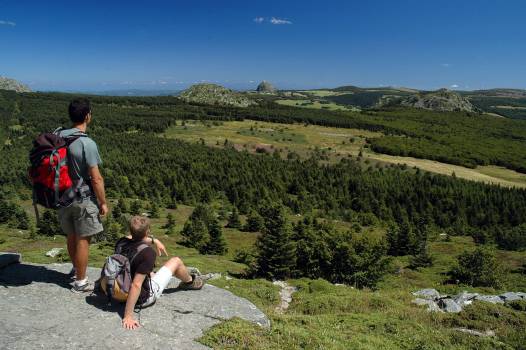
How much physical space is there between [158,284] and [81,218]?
2523 mm

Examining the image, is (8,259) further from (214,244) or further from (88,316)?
(214,244)

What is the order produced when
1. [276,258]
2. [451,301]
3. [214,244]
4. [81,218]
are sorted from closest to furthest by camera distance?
[81,218] → [451,301] → [276,258] → [214,244]

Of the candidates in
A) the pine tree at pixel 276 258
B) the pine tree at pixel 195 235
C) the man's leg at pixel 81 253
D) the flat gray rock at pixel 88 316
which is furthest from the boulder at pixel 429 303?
the pine tree at pixel 195 235

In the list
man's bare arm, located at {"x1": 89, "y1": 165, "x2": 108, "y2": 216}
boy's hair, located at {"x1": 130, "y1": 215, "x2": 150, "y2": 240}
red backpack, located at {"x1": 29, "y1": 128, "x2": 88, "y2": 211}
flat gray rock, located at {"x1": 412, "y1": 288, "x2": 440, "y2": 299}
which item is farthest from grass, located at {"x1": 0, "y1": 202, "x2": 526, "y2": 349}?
red backpack, located at {"x1": 29, "y1": 128, "x2": 88, "y2": 211}

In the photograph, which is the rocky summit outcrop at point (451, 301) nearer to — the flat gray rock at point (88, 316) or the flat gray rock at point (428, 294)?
the flat gray rock at point (428, 294)

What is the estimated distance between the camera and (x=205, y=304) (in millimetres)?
11328

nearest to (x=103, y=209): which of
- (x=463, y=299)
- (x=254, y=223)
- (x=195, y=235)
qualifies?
(x=463, y=299)

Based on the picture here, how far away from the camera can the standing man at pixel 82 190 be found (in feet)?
32.0

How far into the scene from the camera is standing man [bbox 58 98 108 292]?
9758 millimetres

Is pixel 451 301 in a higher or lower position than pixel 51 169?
lower

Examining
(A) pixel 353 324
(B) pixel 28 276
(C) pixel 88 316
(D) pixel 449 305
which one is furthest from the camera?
(D) pixel 449 305

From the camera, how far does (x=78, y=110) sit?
984cm

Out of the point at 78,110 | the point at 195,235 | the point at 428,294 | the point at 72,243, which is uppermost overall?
the point at 78,110

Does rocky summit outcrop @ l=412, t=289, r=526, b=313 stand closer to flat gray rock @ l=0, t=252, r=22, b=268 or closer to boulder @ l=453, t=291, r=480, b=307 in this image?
boulder @ l=453, t=291, r=480, b=307
